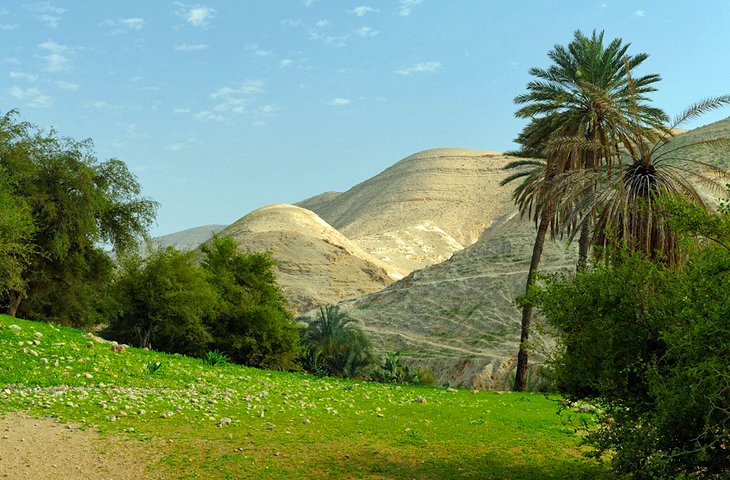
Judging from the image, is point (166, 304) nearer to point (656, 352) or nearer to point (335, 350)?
point (335, 350)

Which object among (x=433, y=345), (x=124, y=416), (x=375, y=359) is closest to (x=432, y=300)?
(x=433, y=345)

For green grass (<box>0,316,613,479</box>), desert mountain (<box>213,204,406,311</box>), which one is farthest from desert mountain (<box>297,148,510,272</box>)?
green grass (<box>0,316,613,479</box>)

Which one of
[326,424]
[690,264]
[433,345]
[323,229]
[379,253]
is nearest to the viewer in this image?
[690,264]

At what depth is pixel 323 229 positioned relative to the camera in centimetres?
10544

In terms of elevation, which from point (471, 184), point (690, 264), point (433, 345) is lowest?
point (433, 345)

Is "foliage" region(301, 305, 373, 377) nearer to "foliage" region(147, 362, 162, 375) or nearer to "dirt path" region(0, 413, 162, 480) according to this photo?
"foliage" region(147, 362, 162, 375)

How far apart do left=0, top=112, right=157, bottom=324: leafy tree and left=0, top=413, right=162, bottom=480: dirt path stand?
21.6m

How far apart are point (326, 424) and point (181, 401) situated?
301 cm

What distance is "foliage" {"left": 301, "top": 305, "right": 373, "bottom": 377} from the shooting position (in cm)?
3581

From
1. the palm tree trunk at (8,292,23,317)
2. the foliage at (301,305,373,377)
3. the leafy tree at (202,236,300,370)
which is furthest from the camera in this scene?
the leafy tree at (202,236,300,370)

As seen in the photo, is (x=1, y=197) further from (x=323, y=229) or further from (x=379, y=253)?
(x=379, y=253)

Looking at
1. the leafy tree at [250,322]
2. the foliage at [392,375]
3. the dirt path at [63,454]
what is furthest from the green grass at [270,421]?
the leafy tree at [250,322]

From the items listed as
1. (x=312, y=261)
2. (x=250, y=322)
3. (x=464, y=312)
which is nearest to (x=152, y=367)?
(x=250, y=322)

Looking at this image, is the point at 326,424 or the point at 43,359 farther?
the point at 43,359
